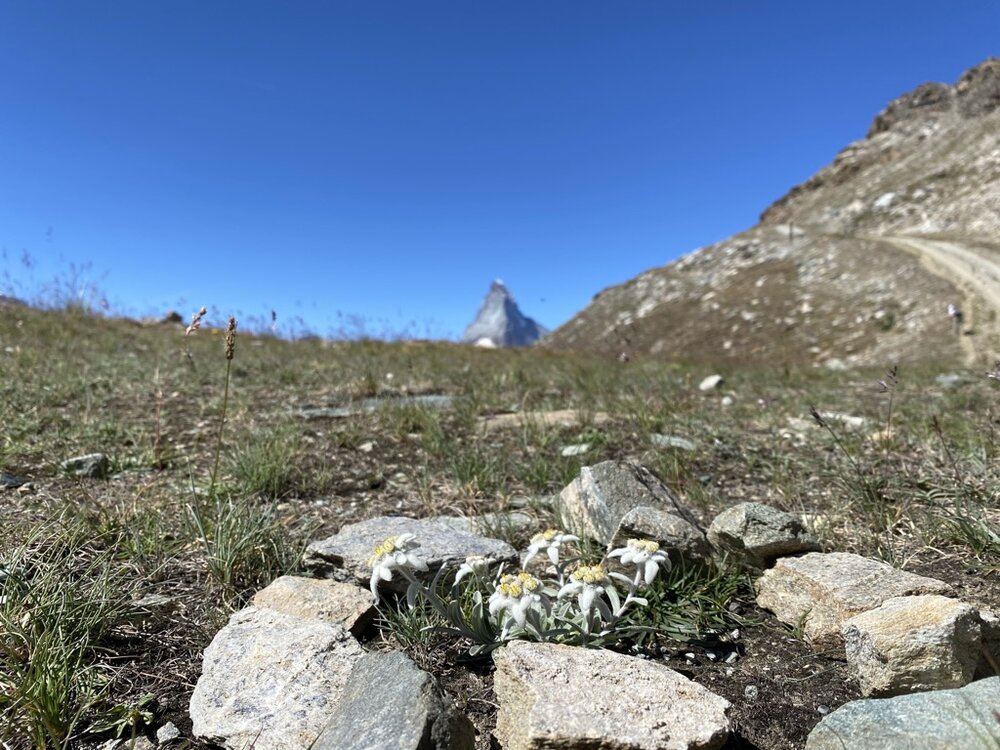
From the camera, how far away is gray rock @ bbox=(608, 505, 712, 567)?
7.13 feet


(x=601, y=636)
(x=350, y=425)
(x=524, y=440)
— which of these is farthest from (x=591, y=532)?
(x=350, y=425)

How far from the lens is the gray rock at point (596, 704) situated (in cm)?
133

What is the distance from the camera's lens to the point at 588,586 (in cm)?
178

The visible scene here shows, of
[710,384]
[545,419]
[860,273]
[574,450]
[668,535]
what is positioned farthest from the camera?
[860,273]

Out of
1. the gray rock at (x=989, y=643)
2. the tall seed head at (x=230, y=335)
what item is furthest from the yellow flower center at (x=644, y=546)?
the tall seed head at (x=230, y=335)

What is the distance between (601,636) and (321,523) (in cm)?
177

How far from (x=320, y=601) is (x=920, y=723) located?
6.34 ft

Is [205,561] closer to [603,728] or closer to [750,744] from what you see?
[603,728]

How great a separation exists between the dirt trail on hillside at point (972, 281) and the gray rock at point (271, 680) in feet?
42.0

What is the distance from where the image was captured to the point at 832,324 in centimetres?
2033

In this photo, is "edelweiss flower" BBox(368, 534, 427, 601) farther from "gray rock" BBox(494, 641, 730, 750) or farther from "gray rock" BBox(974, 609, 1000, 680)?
"gray rock" BBox(974, 609, 1000, 680)

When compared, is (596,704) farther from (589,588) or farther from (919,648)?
(919,648)

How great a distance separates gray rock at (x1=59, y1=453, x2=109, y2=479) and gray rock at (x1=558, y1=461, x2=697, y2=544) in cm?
301

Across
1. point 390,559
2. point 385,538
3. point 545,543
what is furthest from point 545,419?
point 390,559
